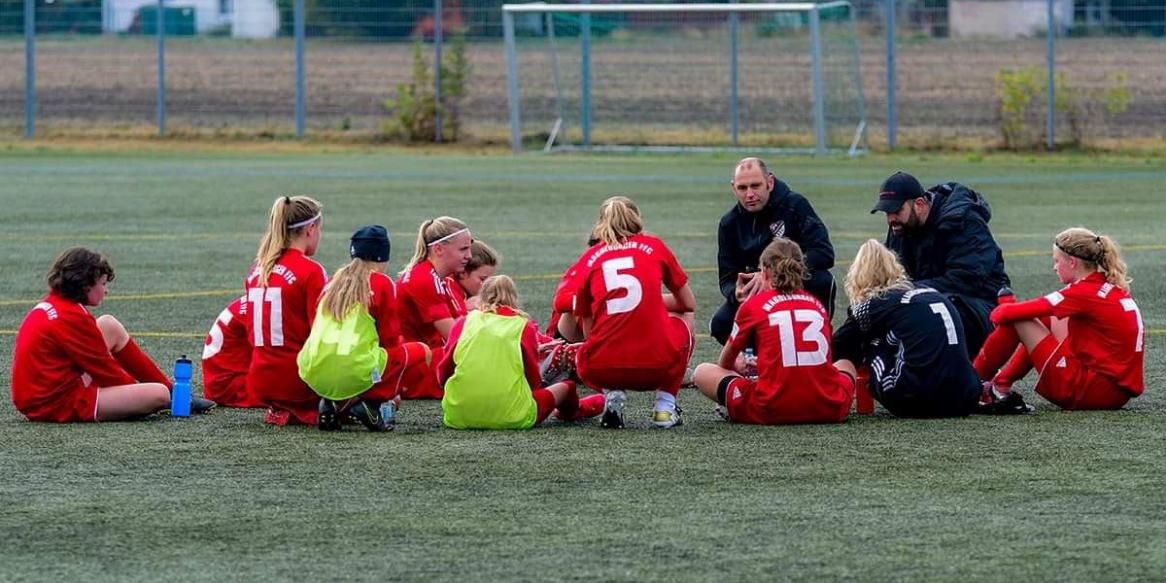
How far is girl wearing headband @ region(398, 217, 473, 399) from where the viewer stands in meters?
10.1

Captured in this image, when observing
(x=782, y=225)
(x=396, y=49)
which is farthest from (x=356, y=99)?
(x=782, y=225)

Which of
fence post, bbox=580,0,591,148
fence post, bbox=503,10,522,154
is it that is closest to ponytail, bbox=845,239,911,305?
fence post, bbox=503,10,522,154

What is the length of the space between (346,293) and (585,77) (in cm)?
2881

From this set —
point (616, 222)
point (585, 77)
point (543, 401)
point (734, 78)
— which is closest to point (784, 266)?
point (616, 222)

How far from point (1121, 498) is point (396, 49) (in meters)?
36.8

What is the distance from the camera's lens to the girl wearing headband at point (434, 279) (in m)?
10.1

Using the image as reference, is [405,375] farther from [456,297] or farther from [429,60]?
[429,60]

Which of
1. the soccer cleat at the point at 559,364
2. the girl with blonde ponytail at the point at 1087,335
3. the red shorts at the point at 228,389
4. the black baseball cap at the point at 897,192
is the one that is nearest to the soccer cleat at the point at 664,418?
the soccer cleat at the point at 559,364

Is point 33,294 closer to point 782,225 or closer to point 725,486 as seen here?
point 782,225

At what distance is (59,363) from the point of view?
358 inches

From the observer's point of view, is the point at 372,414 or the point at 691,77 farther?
the point at 691,77

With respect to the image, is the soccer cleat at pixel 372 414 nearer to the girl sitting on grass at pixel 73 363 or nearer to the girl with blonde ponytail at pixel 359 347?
the girl with blonde ponytail at pixel 359 347

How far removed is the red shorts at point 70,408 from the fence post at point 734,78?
2780 centimetres

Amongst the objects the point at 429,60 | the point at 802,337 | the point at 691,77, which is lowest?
the point at 802,337
